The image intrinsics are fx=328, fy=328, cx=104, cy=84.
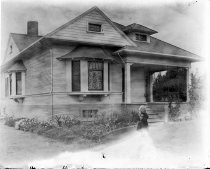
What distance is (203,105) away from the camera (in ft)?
12.4

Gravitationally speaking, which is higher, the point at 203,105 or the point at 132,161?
the point at 203,105

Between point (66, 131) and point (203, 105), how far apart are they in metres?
1.62

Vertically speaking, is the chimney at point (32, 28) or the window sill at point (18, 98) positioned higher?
the chimney at point (32, 28)

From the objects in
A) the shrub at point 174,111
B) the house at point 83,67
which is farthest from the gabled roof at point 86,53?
the shrub at point 174,111

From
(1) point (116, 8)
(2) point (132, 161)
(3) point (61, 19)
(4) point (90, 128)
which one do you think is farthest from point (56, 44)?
(2) point (132, 161)

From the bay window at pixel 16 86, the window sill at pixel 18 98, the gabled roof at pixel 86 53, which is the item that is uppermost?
the gabled roof at pixel 86 53

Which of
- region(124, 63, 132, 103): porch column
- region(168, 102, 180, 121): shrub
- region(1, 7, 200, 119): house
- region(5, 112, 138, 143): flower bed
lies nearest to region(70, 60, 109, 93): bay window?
region(1, 7, 200, 119): house

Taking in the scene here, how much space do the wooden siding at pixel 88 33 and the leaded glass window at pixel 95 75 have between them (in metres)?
0.30

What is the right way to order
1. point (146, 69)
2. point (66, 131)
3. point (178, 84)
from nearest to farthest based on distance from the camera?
1. point (66, 131)
2. point (146, 69)
3. point (178, 84)

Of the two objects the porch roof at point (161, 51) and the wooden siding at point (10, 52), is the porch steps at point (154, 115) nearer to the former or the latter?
the porch roof at point (161, 51)

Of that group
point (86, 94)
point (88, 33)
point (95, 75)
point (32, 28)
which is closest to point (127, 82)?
point (95, 75)

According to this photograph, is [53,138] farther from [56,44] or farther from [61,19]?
[61,19]

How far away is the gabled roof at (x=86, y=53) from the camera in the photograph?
3.40 metres

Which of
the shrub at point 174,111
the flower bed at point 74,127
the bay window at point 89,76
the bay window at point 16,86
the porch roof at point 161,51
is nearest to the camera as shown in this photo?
the flower bed at point 74,127
